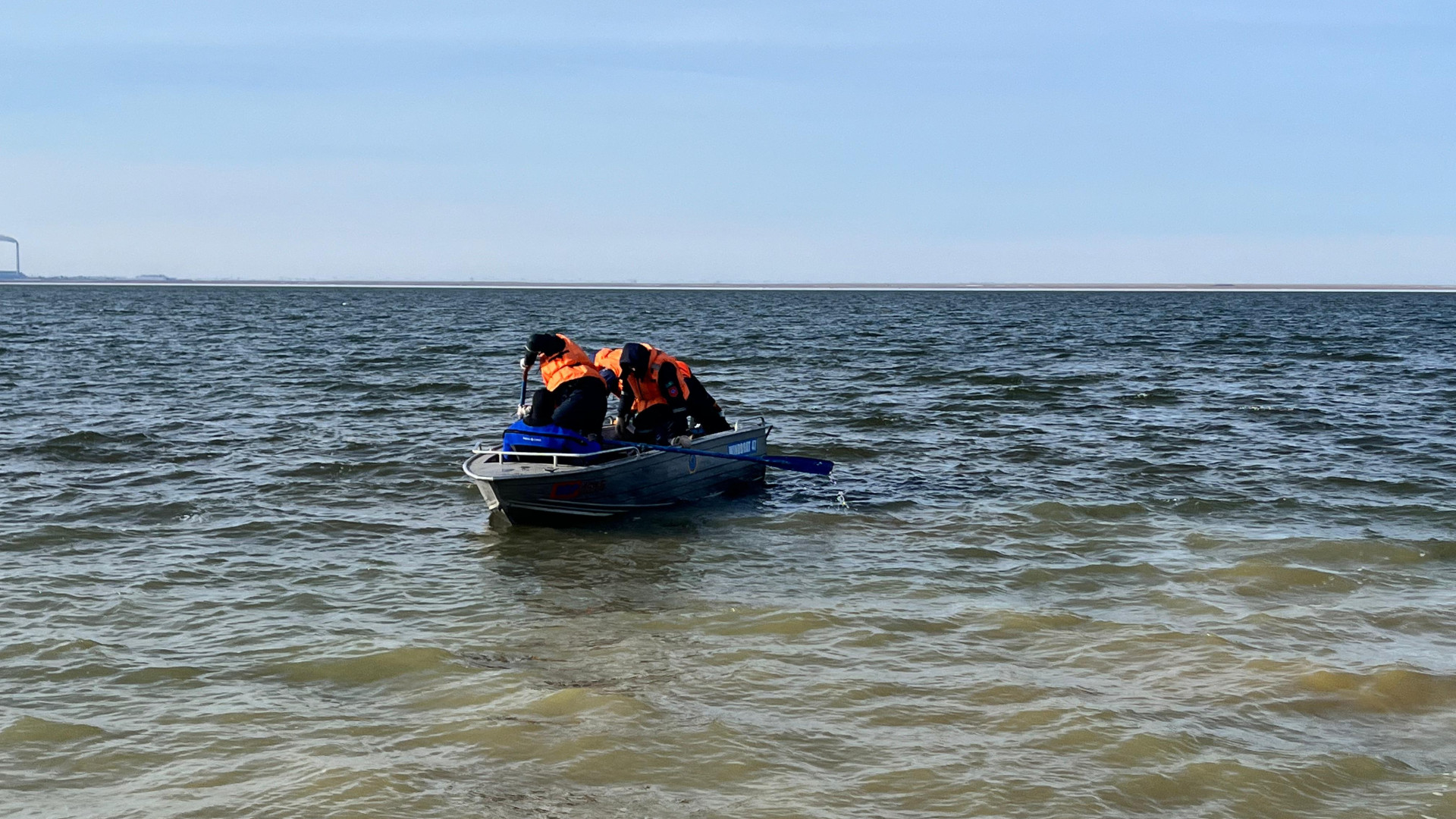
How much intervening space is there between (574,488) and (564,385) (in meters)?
1.30

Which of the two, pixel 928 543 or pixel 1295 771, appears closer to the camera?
pixel 1295 771

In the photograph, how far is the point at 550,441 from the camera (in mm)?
13203

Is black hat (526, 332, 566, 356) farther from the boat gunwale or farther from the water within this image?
the water

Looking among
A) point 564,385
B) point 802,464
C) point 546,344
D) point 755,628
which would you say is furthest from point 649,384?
point 755,628

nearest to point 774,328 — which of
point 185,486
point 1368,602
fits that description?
point 185,486

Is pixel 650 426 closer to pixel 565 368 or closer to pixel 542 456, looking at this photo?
pixel 565 368

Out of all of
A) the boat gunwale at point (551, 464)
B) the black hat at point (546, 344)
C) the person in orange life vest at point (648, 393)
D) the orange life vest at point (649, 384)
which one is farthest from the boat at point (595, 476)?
the black hat at point (546, 344)

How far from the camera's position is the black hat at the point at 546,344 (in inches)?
525

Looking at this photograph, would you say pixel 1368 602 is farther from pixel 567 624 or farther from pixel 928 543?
pixel 567 624

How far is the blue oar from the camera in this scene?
44.3ft

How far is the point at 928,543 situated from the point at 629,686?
17.4ft

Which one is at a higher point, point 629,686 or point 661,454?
point 661,454

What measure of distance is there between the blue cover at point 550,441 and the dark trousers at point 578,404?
13 centimetres

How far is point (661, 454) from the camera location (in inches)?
546
